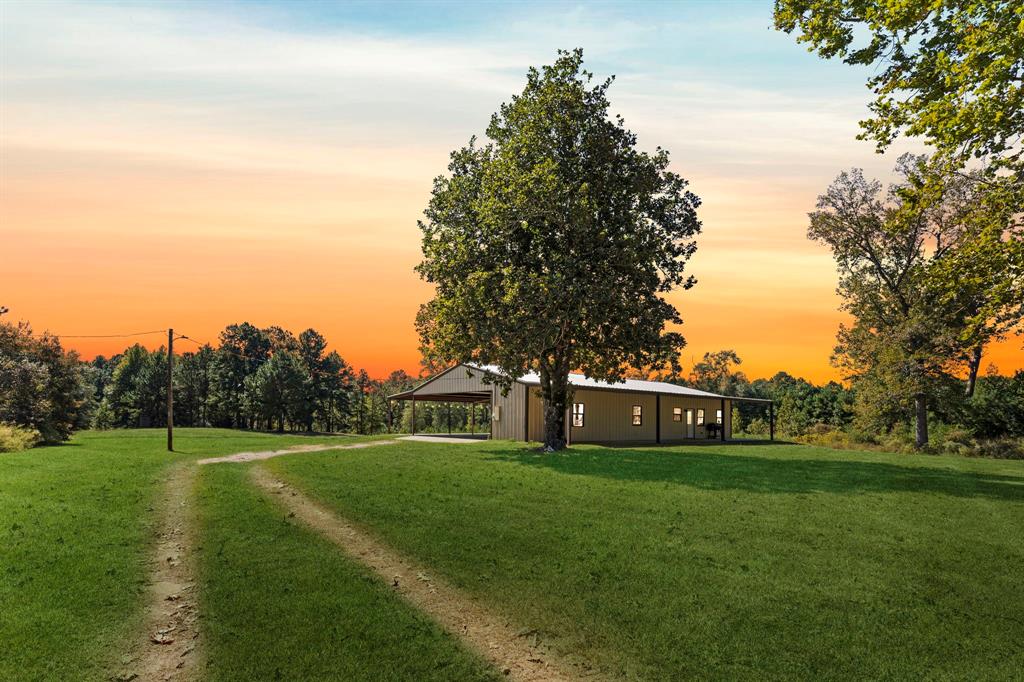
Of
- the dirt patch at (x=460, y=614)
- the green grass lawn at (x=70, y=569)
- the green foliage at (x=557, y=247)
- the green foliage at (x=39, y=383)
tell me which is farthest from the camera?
the green foliage at (x=39, y=383)

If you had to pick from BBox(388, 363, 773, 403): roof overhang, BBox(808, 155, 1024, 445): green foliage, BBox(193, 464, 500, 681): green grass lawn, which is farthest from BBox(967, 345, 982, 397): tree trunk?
BBox(193, 464, 500, 681): green grass lawn

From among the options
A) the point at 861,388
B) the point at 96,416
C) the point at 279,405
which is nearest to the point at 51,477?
the point at 861,388

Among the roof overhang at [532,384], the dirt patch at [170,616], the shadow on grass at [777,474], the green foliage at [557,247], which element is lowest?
the dirt patch at [170,616]

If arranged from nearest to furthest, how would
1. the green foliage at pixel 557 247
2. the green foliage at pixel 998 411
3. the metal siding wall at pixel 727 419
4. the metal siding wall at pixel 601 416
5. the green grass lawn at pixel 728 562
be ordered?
the green grass lawn at pixel 728 562
the green foliage at pixel 557 247
the metal siding wall at pixel 601 416
the green foliage at pixel 998 411
the metal siding wall at pixel 727 419

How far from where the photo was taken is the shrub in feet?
105

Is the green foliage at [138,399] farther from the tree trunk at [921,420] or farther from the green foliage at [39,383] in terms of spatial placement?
the tree trunk at [921,420]

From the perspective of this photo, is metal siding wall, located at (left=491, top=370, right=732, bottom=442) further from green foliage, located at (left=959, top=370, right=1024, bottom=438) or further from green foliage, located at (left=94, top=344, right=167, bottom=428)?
green foliage, located at (left=94, top=344, right=167, bottom=428)

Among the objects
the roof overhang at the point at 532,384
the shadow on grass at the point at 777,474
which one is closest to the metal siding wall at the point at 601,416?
the roof overhang at the point at 532,384

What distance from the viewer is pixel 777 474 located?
914 inches

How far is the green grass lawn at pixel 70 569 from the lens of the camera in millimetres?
8383

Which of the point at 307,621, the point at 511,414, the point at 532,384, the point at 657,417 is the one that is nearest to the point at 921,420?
the point at 657,417

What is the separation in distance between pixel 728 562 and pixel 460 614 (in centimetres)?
523

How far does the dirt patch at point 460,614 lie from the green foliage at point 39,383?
3282cm

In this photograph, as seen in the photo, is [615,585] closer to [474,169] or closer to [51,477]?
[51,477]
